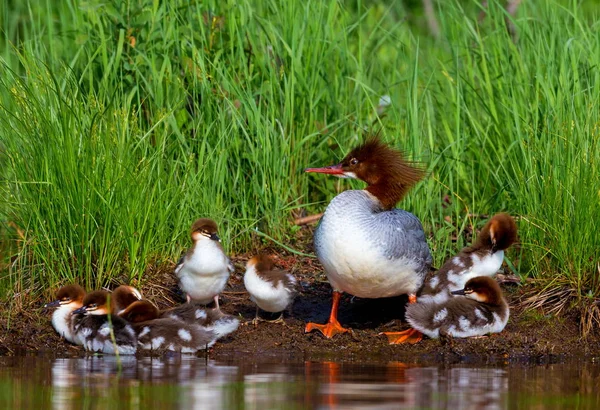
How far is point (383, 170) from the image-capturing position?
7523mm

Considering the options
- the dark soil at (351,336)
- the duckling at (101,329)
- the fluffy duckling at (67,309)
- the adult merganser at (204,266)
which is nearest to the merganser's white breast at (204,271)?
the adult merganser at (204,266)

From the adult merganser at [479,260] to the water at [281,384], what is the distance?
3.60 ft

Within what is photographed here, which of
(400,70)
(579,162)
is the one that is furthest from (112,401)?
(400,70)

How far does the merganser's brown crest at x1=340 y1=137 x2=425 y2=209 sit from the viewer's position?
24.7ft

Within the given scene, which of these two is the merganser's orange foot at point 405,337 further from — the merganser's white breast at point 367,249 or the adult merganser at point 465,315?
the merganser's white breast at point 367,249

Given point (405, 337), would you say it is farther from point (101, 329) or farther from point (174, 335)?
point (101, 329)

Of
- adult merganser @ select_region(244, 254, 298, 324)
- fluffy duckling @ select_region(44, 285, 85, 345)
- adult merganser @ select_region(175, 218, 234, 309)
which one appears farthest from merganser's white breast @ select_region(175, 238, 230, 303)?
fluffy duckling @ select_region(44, 285, 85, 345)

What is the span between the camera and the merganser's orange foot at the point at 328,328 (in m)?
7.04

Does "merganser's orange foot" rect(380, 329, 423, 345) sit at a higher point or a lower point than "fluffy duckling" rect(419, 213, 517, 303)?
lower

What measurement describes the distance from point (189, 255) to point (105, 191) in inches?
28.3

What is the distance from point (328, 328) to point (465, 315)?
0.91m

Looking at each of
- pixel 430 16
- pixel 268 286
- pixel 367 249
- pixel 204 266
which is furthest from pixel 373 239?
pixel 430 16

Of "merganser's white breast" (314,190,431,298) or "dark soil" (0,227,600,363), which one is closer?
"dark soil" (0,227,600,363)

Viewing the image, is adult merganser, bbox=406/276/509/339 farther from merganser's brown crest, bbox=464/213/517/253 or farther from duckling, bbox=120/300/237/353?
duckling, bbox=120/300/237/353
